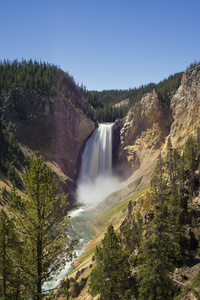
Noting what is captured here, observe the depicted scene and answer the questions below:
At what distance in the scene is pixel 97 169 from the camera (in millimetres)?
79375

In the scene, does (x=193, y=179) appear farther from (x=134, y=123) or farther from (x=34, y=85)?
(x=34, y=85)

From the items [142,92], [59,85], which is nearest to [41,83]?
[59,85]

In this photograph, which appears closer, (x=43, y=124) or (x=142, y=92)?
(x=43, y=124)

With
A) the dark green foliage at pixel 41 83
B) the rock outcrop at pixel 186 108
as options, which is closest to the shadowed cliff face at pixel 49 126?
the dark green foliage at pixel 41 83

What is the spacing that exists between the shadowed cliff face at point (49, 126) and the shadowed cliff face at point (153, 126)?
52.5 ft

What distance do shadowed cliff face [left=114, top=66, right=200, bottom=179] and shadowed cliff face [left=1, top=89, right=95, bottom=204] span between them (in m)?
16.0

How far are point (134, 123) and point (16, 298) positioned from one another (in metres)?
68.6

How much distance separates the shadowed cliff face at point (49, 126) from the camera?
73500 millimetres

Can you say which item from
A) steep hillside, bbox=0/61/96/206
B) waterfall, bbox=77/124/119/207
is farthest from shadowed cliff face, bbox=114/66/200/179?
steep hillside, bbox=0/61/96/206

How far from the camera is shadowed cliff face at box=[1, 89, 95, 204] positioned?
73500 millimetres

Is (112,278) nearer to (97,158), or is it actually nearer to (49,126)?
(97,158)

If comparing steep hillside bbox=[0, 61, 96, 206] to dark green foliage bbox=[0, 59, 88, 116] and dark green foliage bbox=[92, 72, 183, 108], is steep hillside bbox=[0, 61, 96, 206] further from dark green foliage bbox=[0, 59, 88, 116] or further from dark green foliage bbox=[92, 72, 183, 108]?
dark green foliage bbox=[92, 72, 183, 108]

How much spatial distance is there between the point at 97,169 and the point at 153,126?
1007 inches

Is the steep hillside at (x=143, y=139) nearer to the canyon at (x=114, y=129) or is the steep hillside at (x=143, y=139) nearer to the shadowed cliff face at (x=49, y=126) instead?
the canyon at (x=114, y=129)
